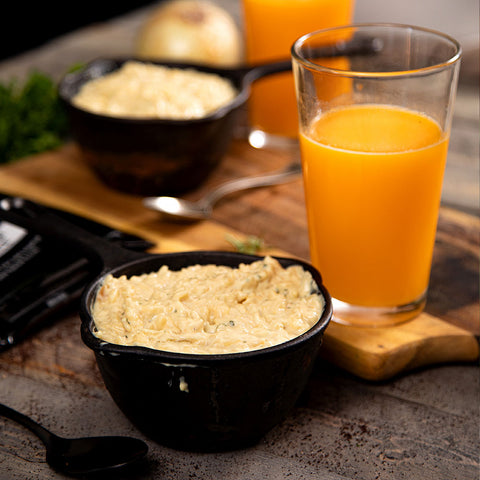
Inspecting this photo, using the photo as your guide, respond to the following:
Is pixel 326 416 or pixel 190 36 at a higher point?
pixel 190 36

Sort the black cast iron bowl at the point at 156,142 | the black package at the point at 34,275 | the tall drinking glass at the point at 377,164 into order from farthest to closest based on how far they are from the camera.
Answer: the black cast iron bowl at the point at 156,142 < the black package at the point at 34,275 < the tall drinking glass at the point at 377,164

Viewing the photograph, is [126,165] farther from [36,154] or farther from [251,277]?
[251,277]

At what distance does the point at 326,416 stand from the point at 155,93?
0.88m

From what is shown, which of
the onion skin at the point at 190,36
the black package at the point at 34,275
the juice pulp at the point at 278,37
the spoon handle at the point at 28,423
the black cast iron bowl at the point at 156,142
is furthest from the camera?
the onion skin at the point at 190,36

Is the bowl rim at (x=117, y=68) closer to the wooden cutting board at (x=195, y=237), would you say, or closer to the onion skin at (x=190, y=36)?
the wooden cutting board at (x=195, y=237)

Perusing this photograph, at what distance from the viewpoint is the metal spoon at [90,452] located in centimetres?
94

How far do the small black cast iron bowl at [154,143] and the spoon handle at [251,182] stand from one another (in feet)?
0.19

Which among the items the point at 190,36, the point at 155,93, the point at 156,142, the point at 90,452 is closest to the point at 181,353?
the point at 90,452

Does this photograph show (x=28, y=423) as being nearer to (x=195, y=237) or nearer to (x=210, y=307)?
(x=210, y=307)

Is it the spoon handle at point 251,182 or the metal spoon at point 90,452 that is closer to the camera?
the metal spoon at point 90,452

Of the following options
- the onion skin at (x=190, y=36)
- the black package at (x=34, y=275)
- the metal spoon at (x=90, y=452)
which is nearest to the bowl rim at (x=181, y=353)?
the metal spoon at (x=90, y=452)

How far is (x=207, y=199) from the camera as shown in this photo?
165 cm

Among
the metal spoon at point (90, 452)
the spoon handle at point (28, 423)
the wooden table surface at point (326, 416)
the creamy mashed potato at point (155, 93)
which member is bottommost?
the wooden table surface at point (326, 416)

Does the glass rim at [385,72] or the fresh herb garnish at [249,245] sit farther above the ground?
the glass rim at [385,72]
